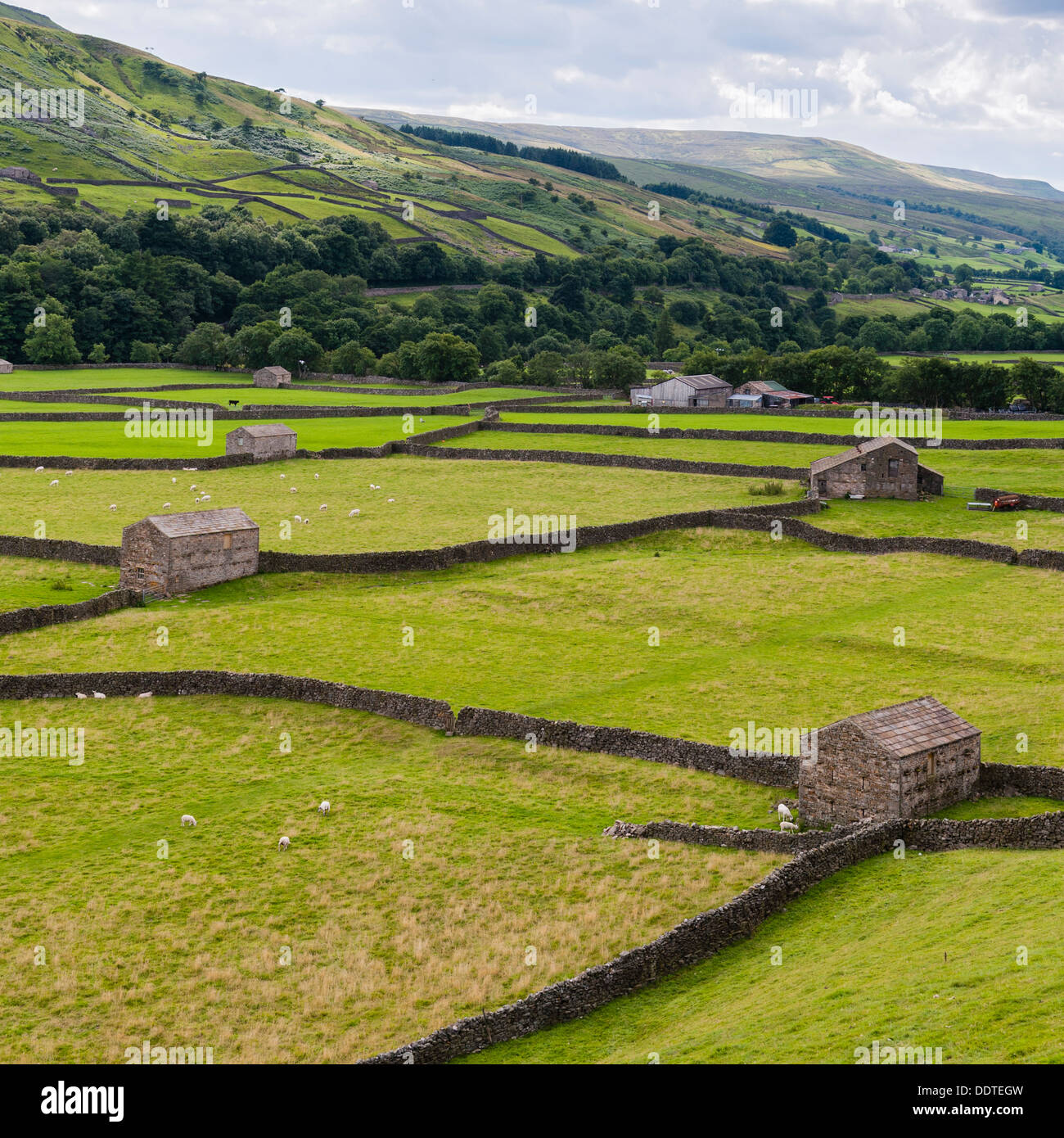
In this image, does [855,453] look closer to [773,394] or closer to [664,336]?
[773,394]

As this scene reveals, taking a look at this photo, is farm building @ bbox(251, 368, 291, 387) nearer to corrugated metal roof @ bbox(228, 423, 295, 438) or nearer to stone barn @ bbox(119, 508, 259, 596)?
corrugated metal roof @ bbox(228, 423, 295, 438)

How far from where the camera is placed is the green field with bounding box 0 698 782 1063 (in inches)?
795

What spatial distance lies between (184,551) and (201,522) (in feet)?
5.02

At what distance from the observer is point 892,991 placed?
56.3 feet

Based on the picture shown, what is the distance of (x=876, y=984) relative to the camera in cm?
1766

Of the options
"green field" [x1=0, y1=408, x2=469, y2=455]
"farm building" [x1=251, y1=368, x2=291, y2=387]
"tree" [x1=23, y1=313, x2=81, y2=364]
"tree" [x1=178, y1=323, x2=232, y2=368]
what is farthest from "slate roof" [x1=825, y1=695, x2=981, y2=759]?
"tree" [x1=23, y1=313, x2=81, y2=364]

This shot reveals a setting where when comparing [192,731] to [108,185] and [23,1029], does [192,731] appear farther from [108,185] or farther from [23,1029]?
[108,185]

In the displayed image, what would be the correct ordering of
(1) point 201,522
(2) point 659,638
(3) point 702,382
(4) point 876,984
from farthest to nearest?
(3) point 702,382 < (1) point 201,522 < (2) point 659,638 < (4) point 876,984

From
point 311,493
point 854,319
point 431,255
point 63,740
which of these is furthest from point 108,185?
point 63,740

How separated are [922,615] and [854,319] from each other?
14630cm

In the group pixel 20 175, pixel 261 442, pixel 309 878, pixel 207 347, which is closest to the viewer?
pixel 309 878

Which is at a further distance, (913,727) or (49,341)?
(49,341)

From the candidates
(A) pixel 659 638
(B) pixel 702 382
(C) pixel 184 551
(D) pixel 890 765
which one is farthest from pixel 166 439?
(D) pixel 890 765

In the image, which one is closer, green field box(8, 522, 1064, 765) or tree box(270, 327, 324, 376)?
green field box(8, 522, 1064, 765)
